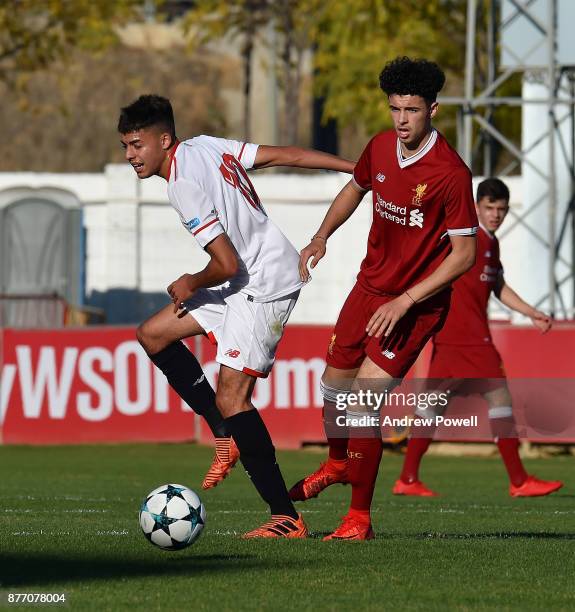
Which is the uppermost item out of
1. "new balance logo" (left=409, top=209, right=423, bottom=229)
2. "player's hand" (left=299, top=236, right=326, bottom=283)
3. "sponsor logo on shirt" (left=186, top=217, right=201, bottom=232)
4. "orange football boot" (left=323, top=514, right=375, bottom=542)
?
"new balance logo" (left=409, top=209, right=423, bottom=229)

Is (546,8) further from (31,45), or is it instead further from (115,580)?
(115,580)

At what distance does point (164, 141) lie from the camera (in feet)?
27.0

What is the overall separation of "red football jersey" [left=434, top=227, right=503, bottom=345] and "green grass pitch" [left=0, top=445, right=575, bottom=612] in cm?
119

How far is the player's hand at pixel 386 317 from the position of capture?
7645mm

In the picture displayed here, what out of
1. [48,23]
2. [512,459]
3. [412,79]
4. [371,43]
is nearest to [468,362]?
[512,459]

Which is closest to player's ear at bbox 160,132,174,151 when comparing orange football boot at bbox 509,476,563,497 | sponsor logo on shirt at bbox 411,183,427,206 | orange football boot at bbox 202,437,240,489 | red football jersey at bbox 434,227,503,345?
sponsor logo on shirt at bbox 411,183,427,206

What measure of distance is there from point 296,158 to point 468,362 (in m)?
3.92

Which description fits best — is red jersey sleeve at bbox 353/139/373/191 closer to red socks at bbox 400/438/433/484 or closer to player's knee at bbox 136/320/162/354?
player's knee at bbox 136/320/162/354

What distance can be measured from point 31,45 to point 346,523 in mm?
24490

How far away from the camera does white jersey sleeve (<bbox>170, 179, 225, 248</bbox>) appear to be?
7848 millimetres

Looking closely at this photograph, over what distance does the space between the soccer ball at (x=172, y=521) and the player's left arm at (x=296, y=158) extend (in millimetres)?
1904

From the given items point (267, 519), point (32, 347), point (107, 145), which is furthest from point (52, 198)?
point (107, 145)

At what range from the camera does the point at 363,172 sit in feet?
26.9

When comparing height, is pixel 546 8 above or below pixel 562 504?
above
